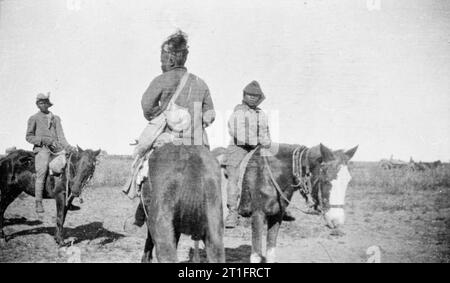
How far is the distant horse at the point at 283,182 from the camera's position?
19.0 ft

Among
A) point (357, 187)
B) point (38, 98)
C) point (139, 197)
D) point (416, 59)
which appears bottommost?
point (357, 187)

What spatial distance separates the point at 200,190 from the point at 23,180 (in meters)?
7.51

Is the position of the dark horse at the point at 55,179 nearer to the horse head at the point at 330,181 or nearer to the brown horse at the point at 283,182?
the brown horse at the point at 283,182

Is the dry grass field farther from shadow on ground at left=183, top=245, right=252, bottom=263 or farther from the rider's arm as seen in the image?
the rider's arm

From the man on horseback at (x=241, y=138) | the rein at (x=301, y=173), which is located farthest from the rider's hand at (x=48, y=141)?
the rein at (x=301, y=173)

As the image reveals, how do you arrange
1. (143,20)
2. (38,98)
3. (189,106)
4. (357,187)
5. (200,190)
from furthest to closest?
(357,187), (38,98), (143,20), (189,106), (200,190)

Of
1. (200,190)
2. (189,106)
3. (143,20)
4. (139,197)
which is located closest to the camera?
(200,190)

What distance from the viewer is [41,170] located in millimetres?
8977

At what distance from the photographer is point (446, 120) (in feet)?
27.3

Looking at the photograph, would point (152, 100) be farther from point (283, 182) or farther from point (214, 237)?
point (283, 182)

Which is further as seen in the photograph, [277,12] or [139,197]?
[277,12]

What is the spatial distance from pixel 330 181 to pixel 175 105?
2.85m
